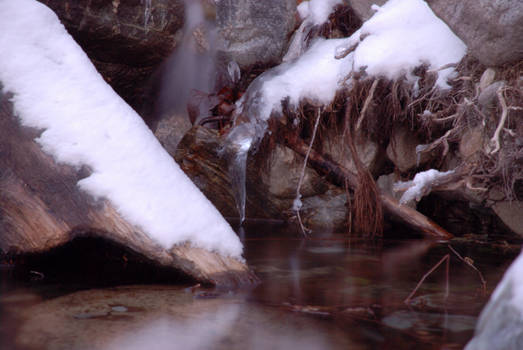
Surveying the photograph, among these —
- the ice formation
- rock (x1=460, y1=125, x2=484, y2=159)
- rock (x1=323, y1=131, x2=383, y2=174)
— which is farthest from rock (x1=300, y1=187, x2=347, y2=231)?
rock (x1=460, y1=125, x2=484, y2=159)

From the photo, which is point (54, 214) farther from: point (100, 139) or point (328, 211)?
point (328, 211)

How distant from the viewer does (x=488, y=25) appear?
305 centimetres

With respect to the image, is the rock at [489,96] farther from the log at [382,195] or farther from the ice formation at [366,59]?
the log at [382,195]

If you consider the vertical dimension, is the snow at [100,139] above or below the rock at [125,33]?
below

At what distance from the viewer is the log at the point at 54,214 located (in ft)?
7.92

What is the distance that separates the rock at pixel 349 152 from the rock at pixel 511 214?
4.04ft

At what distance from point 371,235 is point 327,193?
0.71m

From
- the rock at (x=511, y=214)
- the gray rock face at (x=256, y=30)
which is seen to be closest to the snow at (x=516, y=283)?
the rock at (x=511, y=214)

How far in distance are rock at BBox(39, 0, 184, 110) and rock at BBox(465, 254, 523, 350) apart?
182 inches

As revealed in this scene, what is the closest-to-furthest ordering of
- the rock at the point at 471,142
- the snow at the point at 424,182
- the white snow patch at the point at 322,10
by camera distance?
1. the rock at the point at 471,142
2. the snow at the point at 424,182
3. the white snow patch at the point at 322,10

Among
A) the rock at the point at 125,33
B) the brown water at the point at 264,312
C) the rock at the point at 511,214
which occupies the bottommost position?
the brown water at the point at 264,312

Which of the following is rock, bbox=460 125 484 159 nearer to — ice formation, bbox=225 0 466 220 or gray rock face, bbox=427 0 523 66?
ice formation, bbox=225 0 466 220

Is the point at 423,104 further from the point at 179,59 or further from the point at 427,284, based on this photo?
the point at 179,59

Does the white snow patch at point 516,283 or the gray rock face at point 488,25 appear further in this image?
the gray rock face at point 488,25
